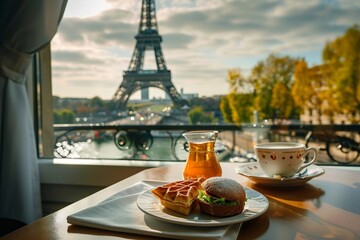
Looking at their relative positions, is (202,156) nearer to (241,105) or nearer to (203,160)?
(203,160)

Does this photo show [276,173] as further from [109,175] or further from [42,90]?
[42,90]

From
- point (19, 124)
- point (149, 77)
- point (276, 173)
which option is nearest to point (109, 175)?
point (19, 124)

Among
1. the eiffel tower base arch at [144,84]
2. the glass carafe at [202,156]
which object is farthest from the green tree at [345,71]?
the glass carafe at [202,156]

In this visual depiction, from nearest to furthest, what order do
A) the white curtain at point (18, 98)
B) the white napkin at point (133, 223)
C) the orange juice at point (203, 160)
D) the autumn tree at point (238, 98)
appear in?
the white napkin at point (133, 223), the orange juice at point (203, 160), the white curtain at point (18, 98), the autumn tree at point (238, 98)

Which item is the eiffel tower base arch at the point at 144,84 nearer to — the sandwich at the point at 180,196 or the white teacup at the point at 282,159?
the white teacup at the point at 282,159

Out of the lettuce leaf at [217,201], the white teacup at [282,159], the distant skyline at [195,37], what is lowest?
the lettuce leaf at [217,201]

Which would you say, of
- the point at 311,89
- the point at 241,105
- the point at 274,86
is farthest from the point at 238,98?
the point at 311,89

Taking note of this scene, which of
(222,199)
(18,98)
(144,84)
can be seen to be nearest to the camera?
(222,199)
